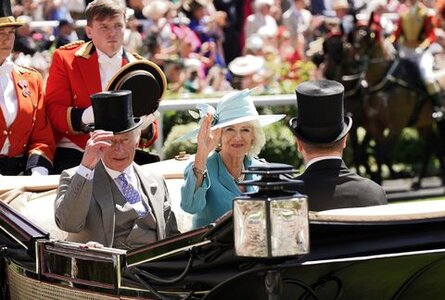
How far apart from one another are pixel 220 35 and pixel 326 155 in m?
12.0

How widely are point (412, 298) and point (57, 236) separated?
187 cm

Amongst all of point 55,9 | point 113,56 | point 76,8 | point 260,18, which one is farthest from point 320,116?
point 260,18


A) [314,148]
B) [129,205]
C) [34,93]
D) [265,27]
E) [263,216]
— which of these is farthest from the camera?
[265,27]

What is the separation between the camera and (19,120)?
703 cm

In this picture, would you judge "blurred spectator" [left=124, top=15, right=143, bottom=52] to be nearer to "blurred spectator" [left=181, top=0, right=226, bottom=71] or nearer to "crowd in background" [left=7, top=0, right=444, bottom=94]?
"crowd in background" [left=7, top=0, right=444, bottom=94]

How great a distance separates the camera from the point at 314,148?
5.34 m

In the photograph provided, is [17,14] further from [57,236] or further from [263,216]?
[263,216]

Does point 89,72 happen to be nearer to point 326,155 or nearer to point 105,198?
point 105,198

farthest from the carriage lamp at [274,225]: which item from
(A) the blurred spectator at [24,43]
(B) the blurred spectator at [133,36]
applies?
(B) the blurred spectator at [133,36]

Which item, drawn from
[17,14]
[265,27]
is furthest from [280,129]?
[17,14]

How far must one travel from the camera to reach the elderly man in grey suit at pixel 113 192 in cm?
550

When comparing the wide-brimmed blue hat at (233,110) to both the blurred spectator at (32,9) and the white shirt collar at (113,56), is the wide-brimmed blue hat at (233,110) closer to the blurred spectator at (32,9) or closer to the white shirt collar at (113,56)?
the white shirt collar at (113,56)

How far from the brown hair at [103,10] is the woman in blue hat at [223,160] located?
93cm

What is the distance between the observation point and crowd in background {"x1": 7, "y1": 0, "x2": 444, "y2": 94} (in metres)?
15.2
